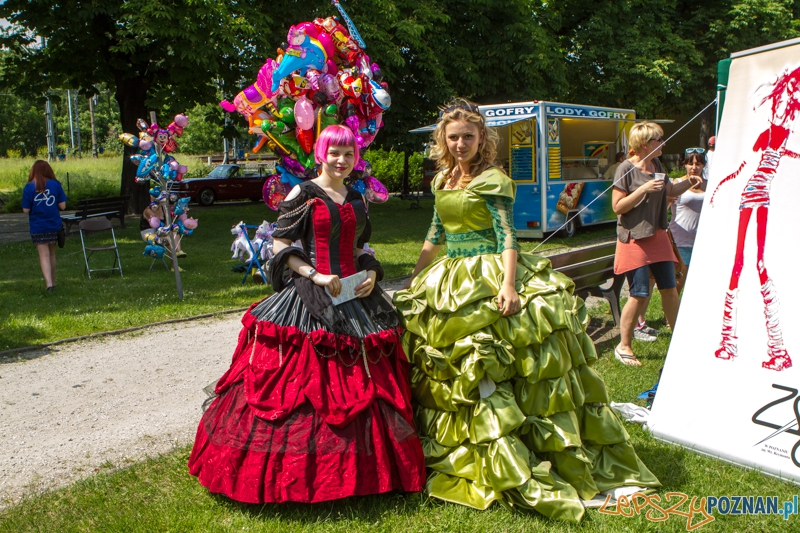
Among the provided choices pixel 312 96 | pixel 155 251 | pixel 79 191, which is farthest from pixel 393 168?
pixel 312 96

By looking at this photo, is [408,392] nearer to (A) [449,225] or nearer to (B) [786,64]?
(A) [449,225]

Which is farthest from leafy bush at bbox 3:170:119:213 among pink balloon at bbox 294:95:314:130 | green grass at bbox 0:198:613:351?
pink balloon at bbox 294:95:314:130

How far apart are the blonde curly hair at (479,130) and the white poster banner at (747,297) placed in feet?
4.95

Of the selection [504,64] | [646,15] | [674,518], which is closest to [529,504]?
[674,518]

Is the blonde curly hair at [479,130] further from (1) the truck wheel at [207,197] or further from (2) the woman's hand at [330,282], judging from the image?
(1) the truck wheel at [207,197]

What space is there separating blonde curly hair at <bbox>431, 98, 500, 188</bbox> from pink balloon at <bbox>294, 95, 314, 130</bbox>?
198cm

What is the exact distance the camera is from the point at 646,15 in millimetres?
21719

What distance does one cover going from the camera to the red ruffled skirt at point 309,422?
3.19 m

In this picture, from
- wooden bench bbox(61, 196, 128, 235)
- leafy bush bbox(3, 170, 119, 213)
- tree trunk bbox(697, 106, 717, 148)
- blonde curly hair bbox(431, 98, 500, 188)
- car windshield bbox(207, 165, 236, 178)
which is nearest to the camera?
blonde curly hair bbox(431, 98, 500, 188)

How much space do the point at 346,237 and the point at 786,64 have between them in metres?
2.62

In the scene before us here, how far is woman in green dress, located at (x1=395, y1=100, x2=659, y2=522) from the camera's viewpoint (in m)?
3.33

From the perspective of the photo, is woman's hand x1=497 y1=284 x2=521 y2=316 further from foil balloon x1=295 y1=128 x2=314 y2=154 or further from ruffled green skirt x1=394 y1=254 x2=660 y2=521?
foil balloon x1=295 y1=128 x2=314 y2=154

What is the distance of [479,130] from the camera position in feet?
11.9

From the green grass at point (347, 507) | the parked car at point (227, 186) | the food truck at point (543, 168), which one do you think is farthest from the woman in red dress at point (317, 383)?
the parked car at point (227, 186)
